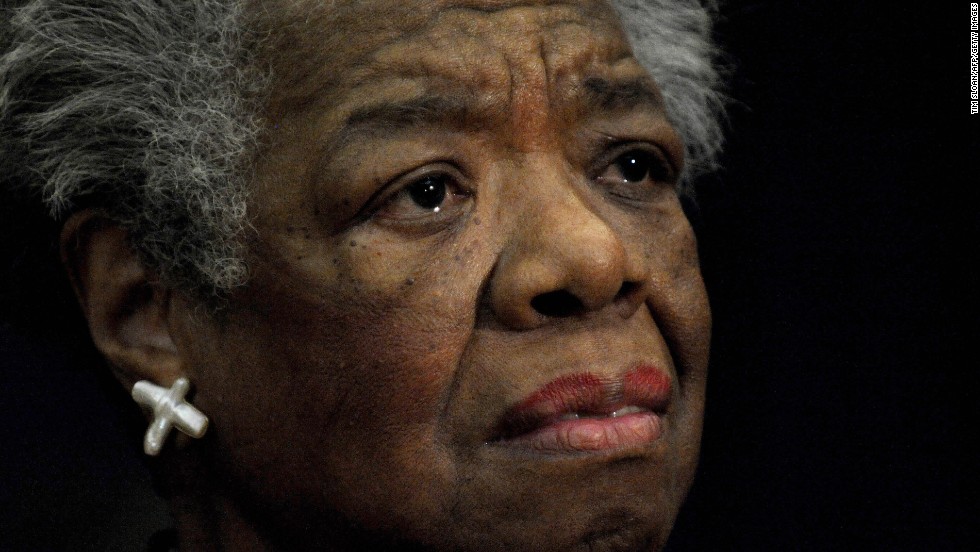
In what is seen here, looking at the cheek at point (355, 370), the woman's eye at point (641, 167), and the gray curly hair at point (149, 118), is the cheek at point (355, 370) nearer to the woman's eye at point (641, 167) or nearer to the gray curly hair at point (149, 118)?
the gray curly hair at point (149, 118)

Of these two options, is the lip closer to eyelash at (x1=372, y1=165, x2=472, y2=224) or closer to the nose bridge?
the nose bridge

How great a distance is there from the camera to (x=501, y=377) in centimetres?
189

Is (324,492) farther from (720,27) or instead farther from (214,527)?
(720,27)

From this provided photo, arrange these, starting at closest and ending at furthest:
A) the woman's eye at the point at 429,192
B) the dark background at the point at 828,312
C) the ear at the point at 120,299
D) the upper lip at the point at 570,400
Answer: the upper lip at the point at 570,400, the woman's eye at the point at 429,192, the ear at the point at 120,299, the dark background at the point at 828,312

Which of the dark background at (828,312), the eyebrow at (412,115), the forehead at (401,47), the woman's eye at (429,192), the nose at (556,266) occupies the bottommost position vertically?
the dark background at (828,312)

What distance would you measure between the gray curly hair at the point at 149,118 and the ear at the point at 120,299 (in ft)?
0.10

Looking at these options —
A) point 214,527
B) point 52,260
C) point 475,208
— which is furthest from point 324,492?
point 52,260

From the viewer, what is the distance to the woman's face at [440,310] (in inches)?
74.7

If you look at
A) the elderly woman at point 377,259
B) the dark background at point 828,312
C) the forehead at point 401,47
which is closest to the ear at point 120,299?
the elderly woman at point 377,259

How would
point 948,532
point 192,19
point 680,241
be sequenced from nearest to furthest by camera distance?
point 192,19 < point 680,241 < point 948,532

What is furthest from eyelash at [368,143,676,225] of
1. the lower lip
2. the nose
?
the lower lip

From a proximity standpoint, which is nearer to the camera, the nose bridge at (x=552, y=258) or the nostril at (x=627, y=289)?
the nose bridge at (x=552, y=258)

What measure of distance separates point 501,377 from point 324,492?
0.33 metres

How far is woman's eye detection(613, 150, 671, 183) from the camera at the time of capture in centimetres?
218
